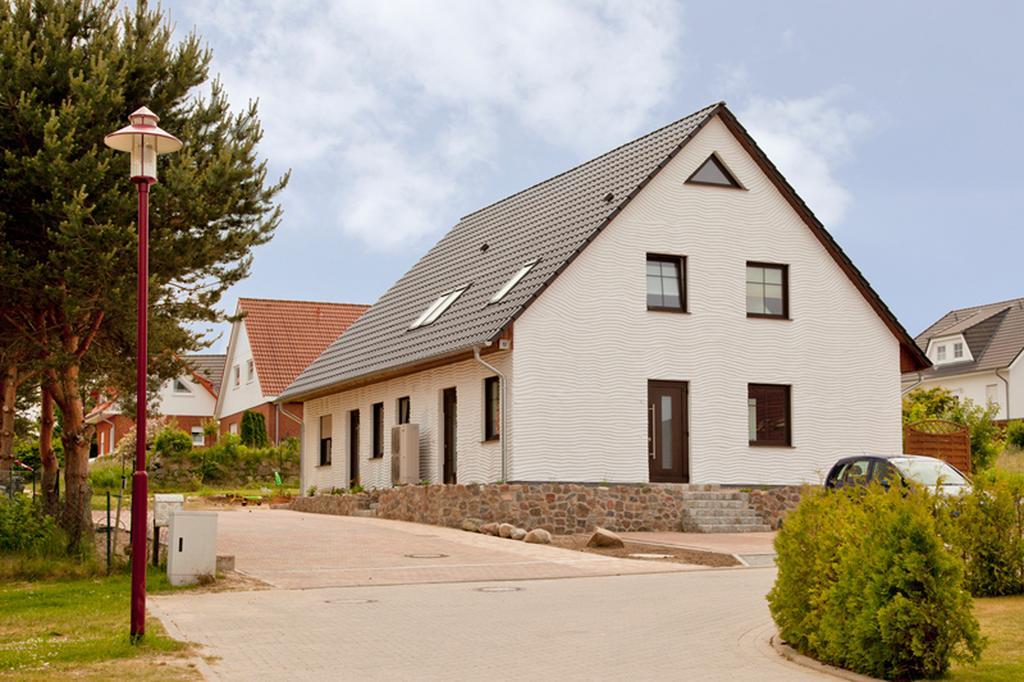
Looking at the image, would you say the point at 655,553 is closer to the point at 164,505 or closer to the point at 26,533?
the point at 164,505

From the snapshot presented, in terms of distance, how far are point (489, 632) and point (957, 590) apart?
4.38 m

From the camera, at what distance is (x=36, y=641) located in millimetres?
11609

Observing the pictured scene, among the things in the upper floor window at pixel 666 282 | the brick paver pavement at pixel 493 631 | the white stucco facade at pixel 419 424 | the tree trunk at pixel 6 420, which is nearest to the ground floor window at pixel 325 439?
the white stucco facade at pixel 419 424

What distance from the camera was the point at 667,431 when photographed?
26797 mm

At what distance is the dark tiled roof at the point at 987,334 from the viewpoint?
6047 cm

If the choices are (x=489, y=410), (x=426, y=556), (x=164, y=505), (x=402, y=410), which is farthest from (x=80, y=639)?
(x=402, y=410)

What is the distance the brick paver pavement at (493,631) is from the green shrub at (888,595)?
18.2 inches

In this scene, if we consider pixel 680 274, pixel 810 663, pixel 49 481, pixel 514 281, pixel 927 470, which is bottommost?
pixel 810 663

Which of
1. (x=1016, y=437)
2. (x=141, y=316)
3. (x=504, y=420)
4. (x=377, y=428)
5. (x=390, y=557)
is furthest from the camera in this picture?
(x=1016, y=437)

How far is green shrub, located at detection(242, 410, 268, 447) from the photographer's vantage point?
4862 centimetres

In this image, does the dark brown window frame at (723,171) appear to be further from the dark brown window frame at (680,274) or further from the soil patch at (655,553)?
the soil patch at (655,553)

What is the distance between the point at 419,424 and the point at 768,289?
8.33m

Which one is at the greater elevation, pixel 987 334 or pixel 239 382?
pixel 987 334

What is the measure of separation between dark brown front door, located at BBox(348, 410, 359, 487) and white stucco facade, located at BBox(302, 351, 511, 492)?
0.09 meters
